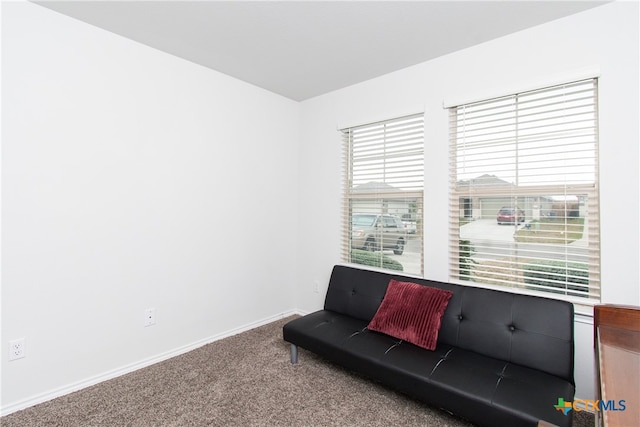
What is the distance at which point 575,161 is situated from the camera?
1981mm

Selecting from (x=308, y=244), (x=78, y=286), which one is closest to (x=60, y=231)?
(x=78, y=286)

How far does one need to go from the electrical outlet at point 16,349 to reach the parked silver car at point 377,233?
8.48 ft

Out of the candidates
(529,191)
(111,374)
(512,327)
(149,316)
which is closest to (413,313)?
(512,327)

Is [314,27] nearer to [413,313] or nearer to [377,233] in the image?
[377,233]

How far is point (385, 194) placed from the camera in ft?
9.71

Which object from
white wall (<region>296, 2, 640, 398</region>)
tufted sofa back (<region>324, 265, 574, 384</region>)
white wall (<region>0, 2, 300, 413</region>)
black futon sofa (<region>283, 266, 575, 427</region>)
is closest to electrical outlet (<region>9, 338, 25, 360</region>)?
white wall (<region>0, 2, 300, 413</region>)

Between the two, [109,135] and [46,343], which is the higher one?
[109,135]

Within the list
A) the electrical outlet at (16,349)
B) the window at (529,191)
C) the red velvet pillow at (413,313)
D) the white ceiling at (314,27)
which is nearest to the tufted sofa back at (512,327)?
the red velvet pillow at (413,313)

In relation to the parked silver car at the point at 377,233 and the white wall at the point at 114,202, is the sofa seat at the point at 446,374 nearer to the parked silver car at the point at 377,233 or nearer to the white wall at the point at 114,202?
the parked silver car at the point at 377,233

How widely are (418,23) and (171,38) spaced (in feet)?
5.82

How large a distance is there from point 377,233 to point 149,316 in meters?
2.09

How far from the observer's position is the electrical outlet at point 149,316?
2.44m

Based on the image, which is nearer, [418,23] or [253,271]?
[418,23]

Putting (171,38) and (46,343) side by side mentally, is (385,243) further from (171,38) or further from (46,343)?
(46,343)
